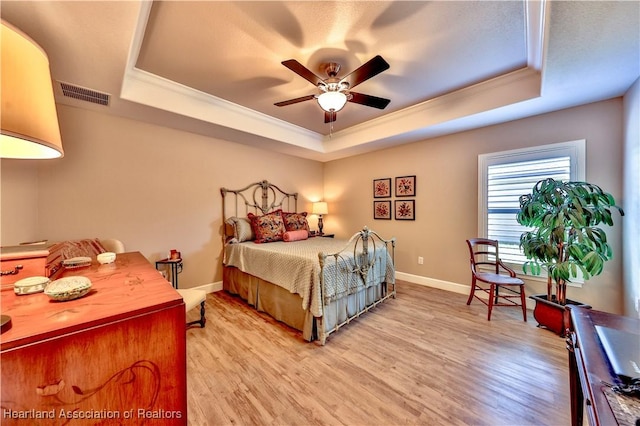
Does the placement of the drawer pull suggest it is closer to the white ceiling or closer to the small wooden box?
the small wooden box

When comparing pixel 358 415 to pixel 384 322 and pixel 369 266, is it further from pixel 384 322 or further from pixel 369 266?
pixel 369 266

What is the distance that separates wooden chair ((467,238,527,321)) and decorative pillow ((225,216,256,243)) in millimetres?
3119

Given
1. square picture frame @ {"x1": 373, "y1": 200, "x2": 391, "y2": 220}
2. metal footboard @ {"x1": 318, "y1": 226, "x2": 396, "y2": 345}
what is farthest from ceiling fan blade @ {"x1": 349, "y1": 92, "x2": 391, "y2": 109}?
square picture frame @ {"x1": 373, "y1": 200, "x2": 391, "y2": 220}

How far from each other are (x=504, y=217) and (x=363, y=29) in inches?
116

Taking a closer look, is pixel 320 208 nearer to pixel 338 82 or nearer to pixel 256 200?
pixel 256 200

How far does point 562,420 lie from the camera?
4.84 feet

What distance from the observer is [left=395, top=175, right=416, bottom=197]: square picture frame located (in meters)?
4.18

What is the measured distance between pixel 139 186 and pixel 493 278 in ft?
15.1

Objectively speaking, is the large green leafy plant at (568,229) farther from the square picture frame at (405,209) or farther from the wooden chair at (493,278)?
the square picture frame at (405,209)

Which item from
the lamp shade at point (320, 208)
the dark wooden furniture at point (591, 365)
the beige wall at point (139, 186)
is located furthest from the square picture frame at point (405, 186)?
the dark wooden furniture at point (591, 365)

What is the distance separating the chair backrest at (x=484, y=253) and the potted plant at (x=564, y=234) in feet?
1.79

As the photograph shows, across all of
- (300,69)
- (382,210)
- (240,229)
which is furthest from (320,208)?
(300,69)

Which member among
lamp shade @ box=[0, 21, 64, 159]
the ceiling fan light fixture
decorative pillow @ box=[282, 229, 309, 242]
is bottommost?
decorative pillow @ box=[282, 229, 309, 242]

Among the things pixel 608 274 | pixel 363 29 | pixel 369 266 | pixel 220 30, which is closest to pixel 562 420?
pixel 369 266
